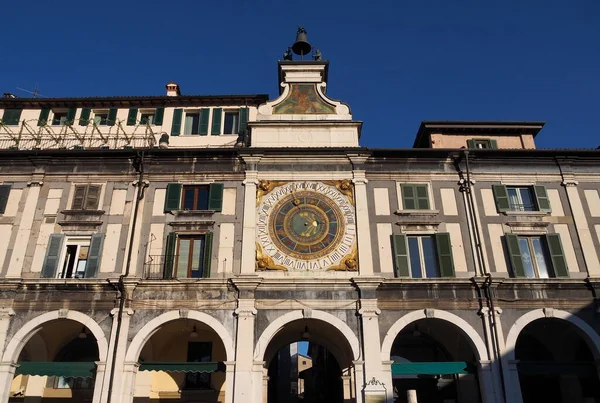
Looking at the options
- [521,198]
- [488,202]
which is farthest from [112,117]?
[521,198]

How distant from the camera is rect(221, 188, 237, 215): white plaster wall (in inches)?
918

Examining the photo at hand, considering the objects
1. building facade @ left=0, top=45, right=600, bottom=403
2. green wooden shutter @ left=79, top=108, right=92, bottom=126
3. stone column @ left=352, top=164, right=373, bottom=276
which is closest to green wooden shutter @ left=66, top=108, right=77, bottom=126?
green wooden shutter @ left=79, top=108, right=92, bottom=126

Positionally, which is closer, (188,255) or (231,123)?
(188,255)

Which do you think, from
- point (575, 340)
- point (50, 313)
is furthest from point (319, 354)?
point (50, 313)

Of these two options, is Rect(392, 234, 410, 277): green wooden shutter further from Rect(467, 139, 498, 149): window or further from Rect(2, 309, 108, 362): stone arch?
Rect(2, 309, 108, 362): stone arch

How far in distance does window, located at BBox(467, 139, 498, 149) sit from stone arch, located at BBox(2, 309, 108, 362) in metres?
21.0

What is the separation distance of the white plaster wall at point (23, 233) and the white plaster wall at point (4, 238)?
49 cm

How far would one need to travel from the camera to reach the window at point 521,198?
23.7 meters

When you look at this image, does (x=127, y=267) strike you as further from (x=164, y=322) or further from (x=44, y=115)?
(x=44, y=115)

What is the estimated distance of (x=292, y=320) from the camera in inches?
827

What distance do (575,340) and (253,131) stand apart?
1862 cm

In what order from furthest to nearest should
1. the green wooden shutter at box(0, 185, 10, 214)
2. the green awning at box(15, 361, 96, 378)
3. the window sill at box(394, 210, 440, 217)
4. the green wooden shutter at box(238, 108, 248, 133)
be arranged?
the green wooden shutter at box(238, 108, 248, 133) → the green wooden shutter at box(0, 185, 10, 214) → the window sill at box(394, 210, 440, 217) → the green awning at box(15, 361, 96, 378)

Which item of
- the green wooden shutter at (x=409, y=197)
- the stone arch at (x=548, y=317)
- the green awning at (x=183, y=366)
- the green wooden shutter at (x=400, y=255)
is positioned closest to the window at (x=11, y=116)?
the green awning at (x=183, y=366)

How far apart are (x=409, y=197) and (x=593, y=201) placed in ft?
29.8
